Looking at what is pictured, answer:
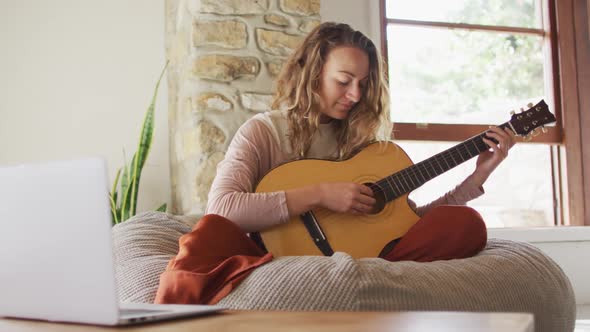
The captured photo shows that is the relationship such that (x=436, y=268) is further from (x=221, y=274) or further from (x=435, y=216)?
(x=221, y=274)

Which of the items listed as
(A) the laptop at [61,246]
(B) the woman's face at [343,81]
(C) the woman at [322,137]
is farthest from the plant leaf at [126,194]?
(A) the laptop at [61,246]

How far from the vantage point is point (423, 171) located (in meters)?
2.04

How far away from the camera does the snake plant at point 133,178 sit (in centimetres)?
289

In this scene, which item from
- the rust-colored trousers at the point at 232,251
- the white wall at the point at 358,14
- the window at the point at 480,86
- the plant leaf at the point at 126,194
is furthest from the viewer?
the window at the point at 480,86

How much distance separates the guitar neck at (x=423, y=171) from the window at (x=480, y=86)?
1370 millimetres

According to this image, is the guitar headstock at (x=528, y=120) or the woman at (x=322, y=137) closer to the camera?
the woman at (x=322, y=137)

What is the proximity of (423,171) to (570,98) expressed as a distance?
78.9 inches

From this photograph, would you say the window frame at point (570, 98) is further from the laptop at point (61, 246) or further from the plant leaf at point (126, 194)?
the laptop at point (61, 246)

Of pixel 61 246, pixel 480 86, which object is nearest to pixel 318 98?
pixel 61 246

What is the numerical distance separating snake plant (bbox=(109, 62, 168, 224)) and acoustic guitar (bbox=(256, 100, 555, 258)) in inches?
42.0

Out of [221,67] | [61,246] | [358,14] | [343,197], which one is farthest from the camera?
[358,14]

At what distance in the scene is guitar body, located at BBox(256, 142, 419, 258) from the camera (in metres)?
1.93

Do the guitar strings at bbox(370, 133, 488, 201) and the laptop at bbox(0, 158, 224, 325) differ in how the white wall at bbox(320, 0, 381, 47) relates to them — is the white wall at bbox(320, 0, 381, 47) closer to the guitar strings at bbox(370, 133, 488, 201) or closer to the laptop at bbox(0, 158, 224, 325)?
the guitar strings at bbox(370, 133, 488, 201)

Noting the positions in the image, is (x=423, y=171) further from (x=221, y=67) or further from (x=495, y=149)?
(x=221, y=67)
